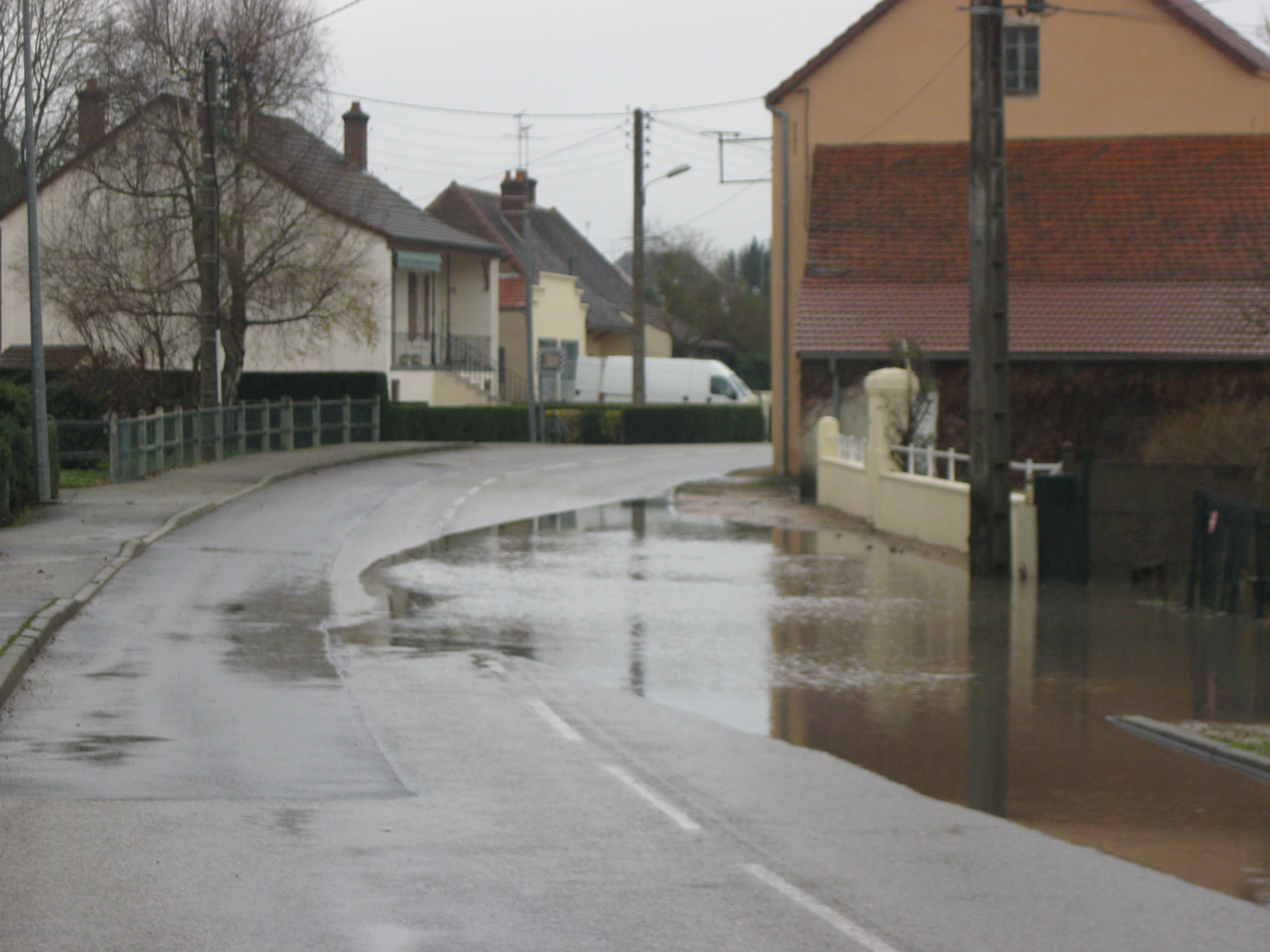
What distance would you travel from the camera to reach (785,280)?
1389 inches

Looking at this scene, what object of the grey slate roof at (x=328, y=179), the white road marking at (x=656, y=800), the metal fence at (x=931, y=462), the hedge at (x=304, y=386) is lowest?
the white road marking at (x=656, y=800)

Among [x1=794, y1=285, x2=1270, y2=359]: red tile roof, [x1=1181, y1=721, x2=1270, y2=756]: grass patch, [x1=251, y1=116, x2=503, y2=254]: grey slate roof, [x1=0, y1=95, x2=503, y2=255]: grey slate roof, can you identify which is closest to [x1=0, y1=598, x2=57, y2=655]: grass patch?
[x1=1181, y1=721, x2=1270, y2=756]: grass patch

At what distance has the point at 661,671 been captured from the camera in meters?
13.1

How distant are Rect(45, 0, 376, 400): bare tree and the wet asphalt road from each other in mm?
24250

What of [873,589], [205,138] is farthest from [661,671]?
[205,138]

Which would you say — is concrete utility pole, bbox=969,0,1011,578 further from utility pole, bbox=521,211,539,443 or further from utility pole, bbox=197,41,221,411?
utility pole, bbox=521,211,539,443

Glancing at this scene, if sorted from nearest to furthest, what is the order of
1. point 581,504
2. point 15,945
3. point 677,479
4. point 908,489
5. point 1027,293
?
point 15,945
point 908,489
point 581,504
point 1027,293
point 677,479

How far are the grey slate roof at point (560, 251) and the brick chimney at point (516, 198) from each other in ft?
0.94

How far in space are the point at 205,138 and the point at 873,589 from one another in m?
19.5

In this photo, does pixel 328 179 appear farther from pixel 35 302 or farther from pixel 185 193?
pixel 35 302

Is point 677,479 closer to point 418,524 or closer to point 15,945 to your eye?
point 418,524

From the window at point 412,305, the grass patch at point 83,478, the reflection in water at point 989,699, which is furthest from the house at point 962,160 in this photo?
the window at point 412,305

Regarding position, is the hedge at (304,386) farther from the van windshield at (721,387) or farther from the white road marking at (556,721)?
the white road marking at (556,721)

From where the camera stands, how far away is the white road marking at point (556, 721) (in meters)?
10.5
